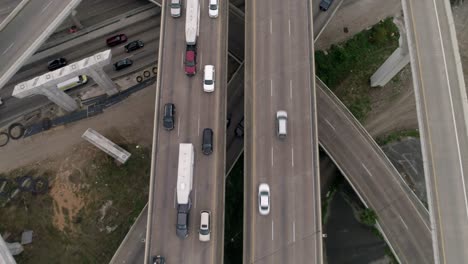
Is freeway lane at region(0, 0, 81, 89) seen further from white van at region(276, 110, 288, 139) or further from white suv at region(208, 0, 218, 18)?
white van at region(276, 110, 288, 139)

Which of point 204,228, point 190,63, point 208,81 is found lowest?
point 204,228

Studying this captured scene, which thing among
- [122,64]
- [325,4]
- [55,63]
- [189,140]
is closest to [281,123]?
Result: [189,140]

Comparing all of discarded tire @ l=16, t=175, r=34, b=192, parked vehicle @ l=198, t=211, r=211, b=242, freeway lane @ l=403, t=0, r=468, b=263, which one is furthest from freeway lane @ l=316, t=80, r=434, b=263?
discarded tire @ l=16, t=175, r=34, b=192

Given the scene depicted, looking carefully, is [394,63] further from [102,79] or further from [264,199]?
[102,79]

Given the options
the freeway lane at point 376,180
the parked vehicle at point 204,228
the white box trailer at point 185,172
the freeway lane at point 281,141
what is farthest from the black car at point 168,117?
the freeway lane at point 376,180

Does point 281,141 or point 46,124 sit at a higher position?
point 46,124

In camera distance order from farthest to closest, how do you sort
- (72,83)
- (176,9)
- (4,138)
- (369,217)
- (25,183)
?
(72,83) → (4,138) → (25,183) → (369,217) → (176,9)
